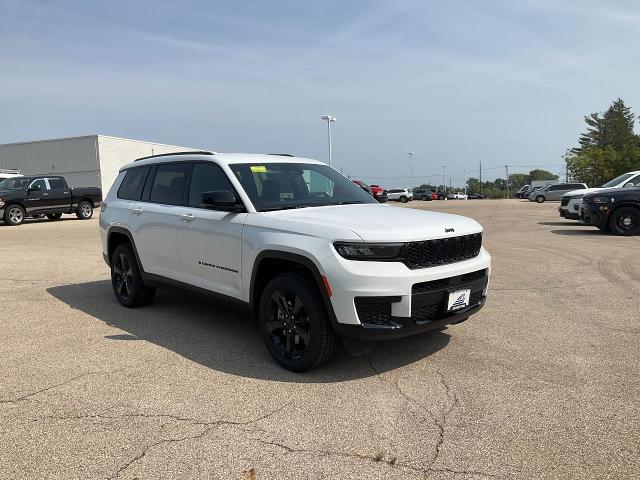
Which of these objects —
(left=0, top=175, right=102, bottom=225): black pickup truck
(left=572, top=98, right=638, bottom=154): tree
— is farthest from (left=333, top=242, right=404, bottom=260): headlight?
(left=572, top=98, right=638, bottom=154): tree

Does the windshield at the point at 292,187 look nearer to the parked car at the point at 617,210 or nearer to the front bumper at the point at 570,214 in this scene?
the parked car at the point at 617,210

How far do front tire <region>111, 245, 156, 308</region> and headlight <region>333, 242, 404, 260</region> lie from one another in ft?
11.0

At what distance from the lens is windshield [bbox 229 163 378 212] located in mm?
4910

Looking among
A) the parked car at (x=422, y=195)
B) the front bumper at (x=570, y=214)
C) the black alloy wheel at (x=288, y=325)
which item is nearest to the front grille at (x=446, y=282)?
the black alloy wheel at (x=288, y=325)

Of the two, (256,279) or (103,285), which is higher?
(256,279)

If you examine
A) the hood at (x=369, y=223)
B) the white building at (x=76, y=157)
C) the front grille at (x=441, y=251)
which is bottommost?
the front grille at (x=441, y=251)

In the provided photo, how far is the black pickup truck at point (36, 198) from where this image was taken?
2023 centimetres

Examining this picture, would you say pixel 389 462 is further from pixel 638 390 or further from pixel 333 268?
pixel 638 390

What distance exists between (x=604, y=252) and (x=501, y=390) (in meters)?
8.01

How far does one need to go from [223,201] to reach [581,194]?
49.6ft

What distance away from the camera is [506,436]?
126 inches

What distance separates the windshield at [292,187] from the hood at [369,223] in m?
0.20

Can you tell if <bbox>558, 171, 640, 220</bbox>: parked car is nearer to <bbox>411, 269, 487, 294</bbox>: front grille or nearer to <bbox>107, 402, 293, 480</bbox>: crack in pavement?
<bbox>411, 269, 487, 294</bbox>: front grille

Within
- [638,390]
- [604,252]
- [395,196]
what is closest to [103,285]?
[638,390]
